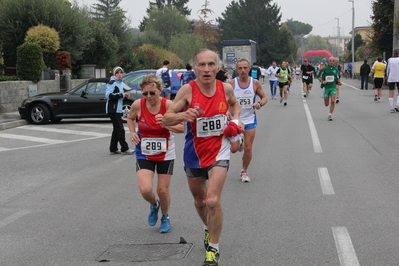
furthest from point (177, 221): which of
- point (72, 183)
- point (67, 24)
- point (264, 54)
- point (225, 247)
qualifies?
point (264, 54)

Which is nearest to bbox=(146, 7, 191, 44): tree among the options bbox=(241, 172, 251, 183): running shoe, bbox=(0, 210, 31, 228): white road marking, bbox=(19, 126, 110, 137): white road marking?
bbox=(19, 126, 110, 137): white road marking

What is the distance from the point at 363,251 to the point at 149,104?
2620 millimetres

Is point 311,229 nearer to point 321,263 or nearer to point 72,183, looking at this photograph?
point 321,263

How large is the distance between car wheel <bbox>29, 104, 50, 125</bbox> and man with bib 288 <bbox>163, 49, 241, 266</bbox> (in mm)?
14064

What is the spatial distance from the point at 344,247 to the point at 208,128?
A: 1688 millimetres

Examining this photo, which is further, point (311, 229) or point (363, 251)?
point (311, 229)

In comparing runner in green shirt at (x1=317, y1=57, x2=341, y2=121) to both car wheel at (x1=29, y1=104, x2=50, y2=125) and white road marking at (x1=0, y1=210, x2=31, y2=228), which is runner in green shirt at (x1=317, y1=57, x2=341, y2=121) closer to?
car wheel at (x1=29, y1=104, x2=50, y2=125)

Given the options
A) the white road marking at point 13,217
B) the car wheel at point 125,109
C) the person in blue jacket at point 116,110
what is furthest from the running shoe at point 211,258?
the car wheel at point 125,109

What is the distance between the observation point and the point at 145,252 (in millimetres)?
5340

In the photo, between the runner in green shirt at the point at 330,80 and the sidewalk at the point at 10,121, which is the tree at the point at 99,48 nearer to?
the sidewalk at the point at 10,121

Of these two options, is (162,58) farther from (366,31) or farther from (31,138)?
(366,31)

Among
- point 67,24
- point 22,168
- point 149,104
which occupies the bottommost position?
point 22,168

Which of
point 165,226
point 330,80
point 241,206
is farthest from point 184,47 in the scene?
point 165,226

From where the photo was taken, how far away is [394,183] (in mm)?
8203
